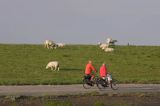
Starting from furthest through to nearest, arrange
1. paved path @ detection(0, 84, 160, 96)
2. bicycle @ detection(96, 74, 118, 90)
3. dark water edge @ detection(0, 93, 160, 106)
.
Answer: bicycle @ detection(96, 74, 118, 90)
paved path @ detection(0, 84, 160, 96)
dark water edge @ detection(0, 93, 160, 106)

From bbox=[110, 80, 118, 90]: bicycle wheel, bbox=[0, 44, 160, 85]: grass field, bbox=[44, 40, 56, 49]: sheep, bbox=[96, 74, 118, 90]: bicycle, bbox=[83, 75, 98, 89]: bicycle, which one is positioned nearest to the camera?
bbox=[96, 74, 118, 90]: bicycle

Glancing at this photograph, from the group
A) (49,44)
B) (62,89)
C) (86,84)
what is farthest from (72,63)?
(62,89)

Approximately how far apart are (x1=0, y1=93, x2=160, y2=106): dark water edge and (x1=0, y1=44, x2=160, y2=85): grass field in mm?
7959

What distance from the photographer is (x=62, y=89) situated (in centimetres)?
3531

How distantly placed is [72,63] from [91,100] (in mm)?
23128

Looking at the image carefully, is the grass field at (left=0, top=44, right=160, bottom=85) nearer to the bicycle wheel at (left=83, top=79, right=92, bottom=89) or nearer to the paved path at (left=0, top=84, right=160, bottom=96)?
the paved path at (left=0, top=84, right=160, bottom=96)

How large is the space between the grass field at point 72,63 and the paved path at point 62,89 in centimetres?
219

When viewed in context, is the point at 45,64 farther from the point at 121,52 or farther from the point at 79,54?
the point at 121,52

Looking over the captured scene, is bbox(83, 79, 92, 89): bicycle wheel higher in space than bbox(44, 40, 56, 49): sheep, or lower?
lower

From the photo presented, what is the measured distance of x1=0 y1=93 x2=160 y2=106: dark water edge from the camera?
2854cm

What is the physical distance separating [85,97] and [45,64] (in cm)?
2101

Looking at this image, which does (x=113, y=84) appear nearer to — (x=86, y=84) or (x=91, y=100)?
(x=86, y=84)

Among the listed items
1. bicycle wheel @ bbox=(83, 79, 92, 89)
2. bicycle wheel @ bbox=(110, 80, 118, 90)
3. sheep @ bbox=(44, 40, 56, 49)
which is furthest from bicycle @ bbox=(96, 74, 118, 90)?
sheep @ bbox=(44, 40, 56, 49)

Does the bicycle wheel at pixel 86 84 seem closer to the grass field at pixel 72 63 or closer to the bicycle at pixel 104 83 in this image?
the bicycle at pixel 104 83
